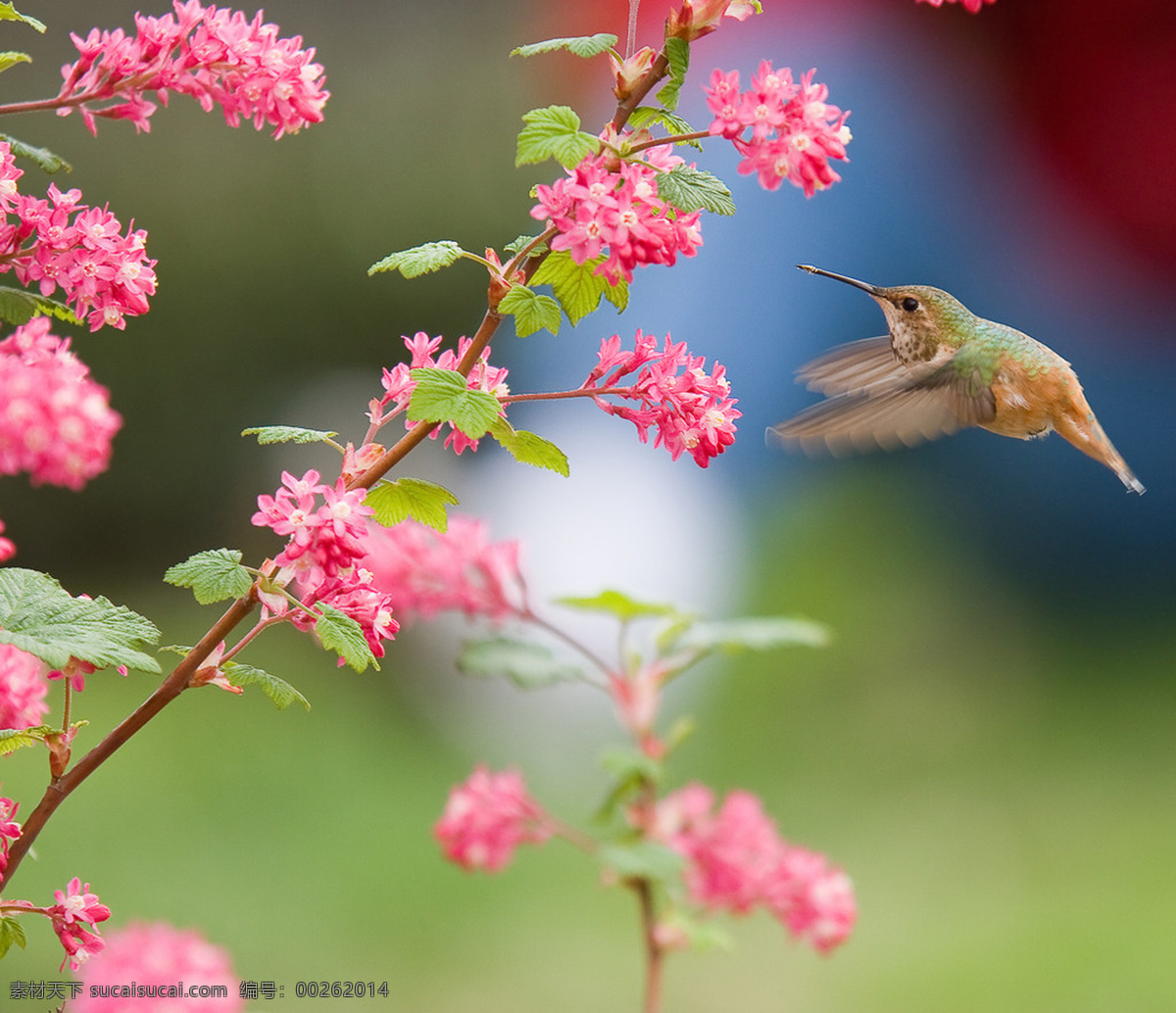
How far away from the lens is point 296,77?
0.82 m

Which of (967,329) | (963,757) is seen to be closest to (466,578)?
(967,329)

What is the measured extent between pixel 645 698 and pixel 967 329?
632 mm

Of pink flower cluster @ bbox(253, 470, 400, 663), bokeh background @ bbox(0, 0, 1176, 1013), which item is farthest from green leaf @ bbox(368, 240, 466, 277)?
bokeh background @ bbox(0, 0, 1176, 1013)

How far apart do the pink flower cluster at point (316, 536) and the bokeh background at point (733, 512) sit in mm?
2519

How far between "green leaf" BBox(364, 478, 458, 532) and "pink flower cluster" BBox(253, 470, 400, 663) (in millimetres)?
47

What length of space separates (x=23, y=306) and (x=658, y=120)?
45 cm

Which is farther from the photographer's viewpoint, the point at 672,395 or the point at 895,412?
the point at 895,412

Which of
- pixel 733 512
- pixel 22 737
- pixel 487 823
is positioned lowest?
pixel 22 737

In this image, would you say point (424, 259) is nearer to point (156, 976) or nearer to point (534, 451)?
point (534, 451)

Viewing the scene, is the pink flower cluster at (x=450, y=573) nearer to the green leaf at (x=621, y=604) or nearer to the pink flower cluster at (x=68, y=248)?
the green leaf at (x=621, y=604)

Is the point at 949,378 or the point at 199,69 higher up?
the point at 949,378

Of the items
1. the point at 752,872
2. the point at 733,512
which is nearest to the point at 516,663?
the point at 752,872

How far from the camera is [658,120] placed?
78 centimetres

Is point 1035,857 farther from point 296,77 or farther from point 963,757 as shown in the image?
point 296,77
